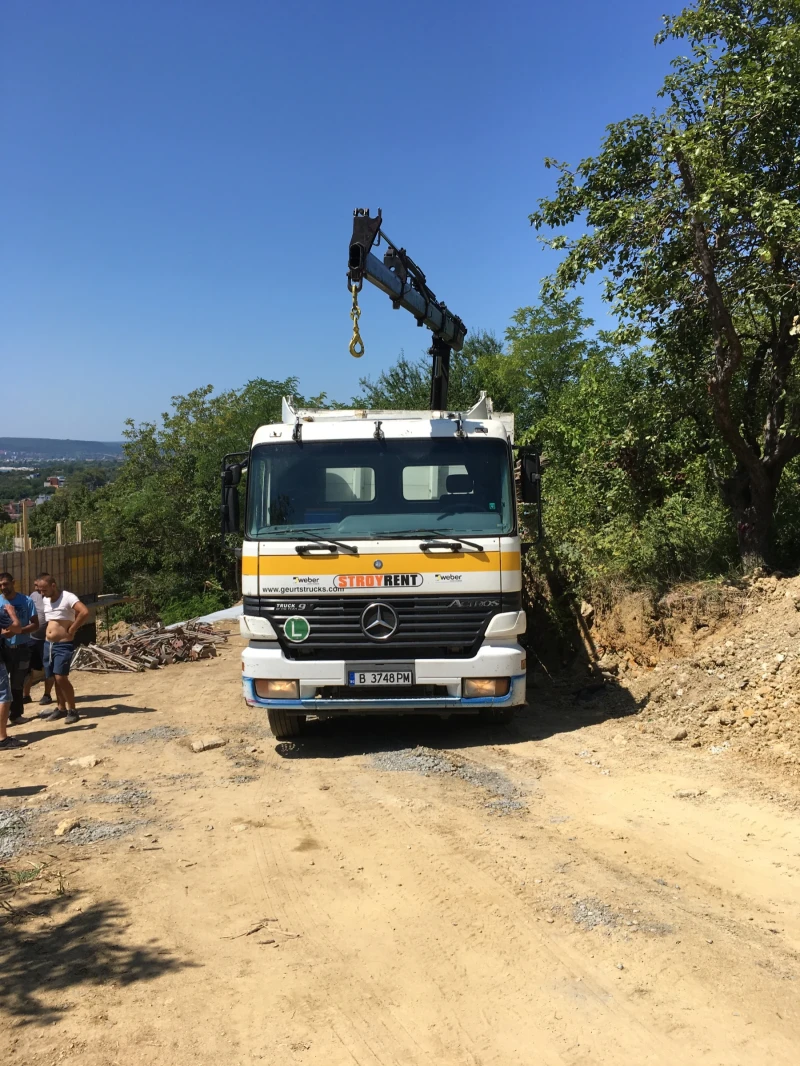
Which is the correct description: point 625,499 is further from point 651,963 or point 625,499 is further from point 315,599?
point 651,963

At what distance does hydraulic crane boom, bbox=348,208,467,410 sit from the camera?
24.3 feet

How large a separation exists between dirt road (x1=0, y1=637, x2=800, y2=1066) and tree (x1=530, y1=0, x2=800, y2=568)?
4140 millimetres

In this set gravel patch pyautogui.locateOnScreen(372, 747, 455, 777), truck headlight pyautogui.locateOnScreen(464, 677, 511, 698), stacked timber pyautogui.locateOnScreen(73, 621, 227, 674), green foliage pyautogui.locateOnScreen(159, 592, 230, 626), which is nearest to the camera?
gravel patch pyautogui.locateOnScreen(372, 747, 455, 777)

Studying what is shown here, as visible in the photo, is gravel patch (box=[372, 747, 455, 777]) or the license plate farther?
the license plate

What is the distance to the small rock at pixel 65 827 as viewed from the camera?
17.5ft

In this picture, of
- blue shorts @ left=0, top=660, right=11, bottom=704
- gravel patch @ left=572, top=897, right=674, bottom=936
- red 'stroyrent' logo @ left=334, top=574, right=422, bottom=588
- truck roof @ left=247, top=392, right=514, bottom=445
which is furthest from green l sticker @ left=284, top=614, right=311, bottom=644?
gravel patch @ left=572, top=897, right=674, bottom=936

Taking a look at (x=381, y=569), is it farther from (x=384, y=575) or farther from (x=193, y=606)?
(x=193, y=606)

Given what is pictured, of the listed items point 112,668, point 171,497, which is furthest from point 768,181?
→ point 171,497

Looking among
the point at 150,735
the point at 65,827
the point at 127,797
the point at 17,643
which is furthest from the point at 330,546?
the point at 17,643

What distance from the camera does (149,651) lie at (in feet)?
40.2

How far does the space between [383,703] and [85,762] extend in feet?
8.62

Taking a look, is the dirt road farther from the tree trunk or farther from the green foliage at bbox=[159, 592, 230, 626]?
the green foliage at bbox=[159, 592, 230, 626]

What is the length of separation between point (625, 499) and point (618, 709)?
141 inches

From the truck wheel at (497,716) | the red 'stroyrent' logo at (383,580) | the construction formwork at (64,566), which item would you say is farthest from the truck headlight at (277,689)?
the construction formwork at (64,566)
